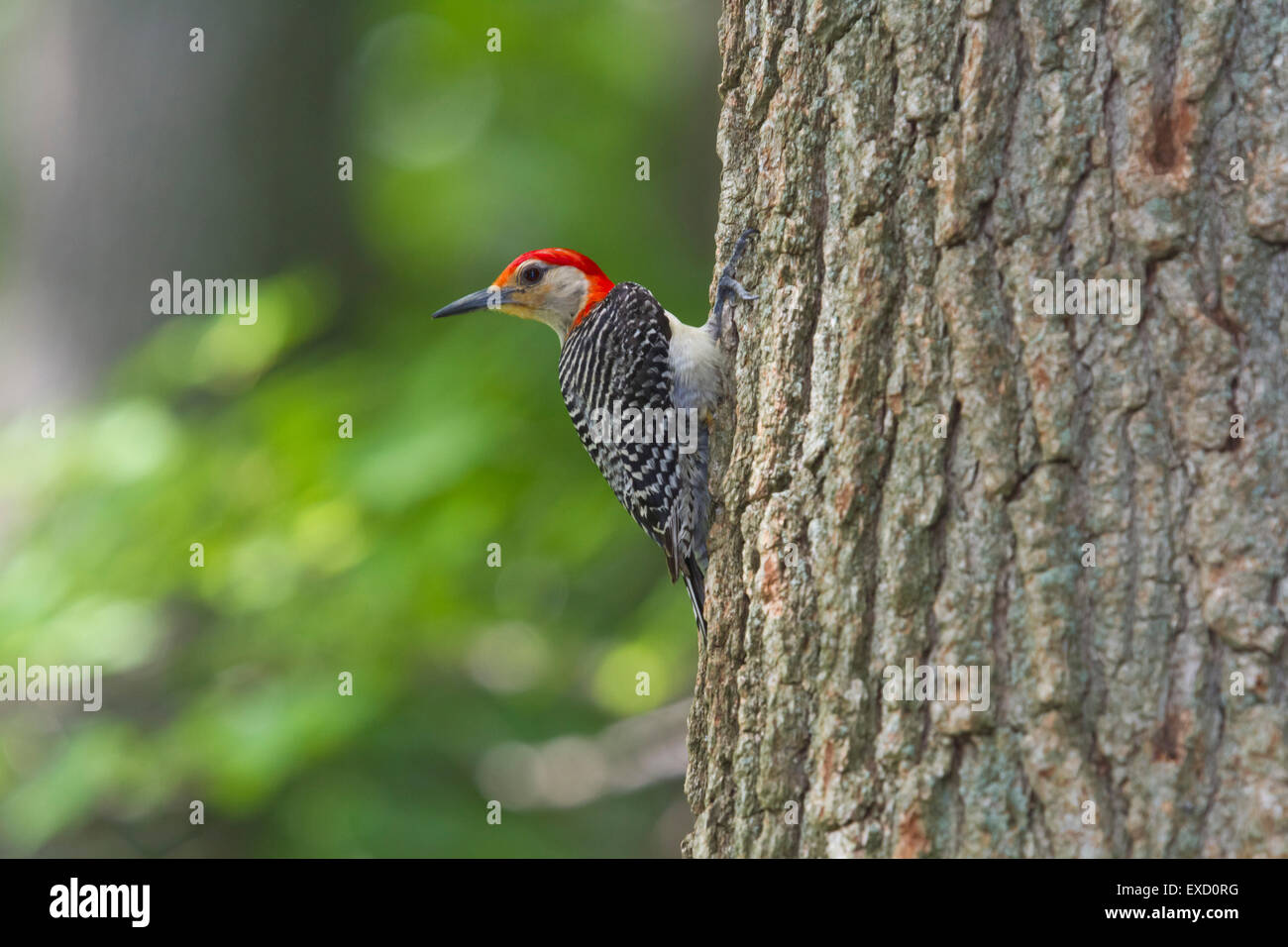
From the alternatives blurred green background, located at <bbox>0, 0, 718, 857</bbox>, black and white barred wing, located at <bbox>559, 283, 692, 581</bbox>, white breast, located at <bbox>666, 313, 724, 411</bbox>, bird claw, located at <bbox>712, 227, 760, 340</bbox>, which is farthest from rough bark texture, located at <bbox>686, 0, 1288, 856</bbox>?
blurred green background, located at <bbox>0, 0, 718, 857</bbox>

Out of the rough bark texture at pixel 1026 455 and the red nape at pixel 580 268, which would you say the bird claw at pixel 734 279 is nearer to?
the rough bark texture at pixel 1026 455

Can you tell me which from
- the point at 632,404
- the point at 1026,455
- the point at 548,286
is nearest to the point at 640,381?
the point at 632,404

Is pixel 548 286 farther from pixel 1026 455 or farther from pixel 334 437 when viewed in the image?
pixel 1026 455

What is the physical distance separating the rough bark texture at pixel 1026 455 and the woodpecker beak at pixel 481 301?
1.98 m

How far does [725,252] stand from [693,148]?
4.38m

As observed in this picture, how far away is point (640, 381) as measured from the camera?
3646 mm

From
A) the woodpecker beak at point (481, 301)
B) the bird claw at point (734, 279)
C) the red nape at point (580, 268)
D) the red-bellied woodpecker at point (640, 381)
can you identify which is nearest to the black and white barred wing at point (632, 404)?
the red-bellied woodpecker at point (640, 381)

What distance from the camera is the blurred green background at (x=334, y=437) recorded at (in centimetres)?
437

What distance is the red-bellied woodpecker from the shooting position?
318 centimetres

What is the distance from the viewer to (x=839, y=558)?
2.18 metres

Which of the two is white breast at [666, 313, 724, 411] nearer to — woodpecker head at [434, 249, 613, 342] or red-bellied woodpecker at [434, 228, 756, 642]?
red-bellied woodpecker at [434, 228, 756, 642]

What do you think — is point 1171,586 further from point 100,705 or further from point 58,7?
point 58,7

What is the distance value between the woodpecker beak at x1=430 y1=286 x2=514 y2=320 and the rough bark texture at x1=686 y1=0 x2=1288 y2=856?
198 cm

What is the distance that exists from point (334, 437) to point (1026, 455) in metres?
3.14
